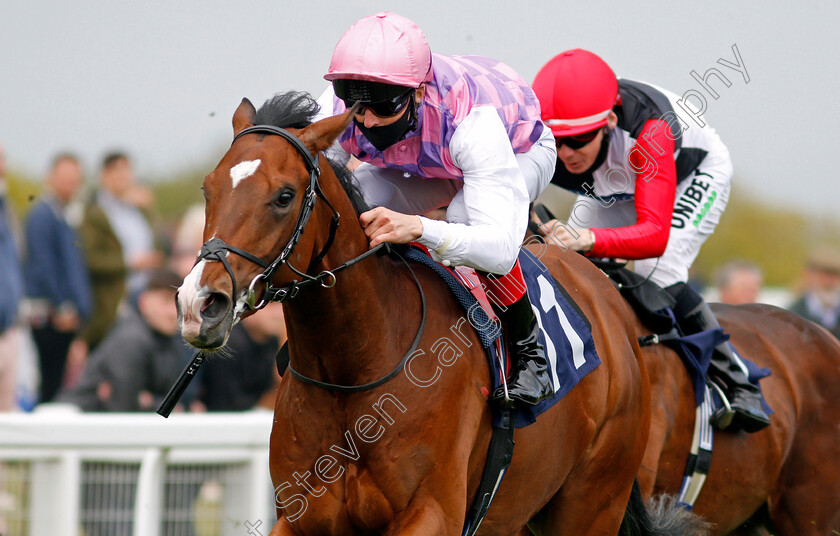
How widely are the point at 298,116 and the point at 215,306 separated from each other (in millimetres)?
725

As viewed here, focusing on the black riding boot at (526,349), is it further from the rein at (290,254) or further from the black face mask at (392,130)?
the black face mask at (392,130)

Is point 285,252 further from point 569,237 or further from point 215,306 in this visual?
point 569,237

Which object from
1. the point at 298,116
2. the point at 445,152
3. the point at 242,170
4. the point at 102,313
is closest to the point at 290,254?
the point at 242,170

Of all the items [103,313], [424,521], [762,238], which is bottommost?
[762,238]

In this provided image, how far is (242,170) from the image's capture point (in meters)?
2.67

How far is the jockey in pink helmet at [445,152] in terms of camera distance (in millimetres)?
3057

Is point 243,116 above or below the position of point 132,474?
above

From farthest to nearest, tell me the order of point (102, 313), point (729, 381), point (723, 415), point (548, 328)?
point (102, 313), point (729, 381), point (723, 415), point (548, 328)

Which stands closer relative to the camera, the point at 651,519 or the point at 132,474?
the point at 651,519

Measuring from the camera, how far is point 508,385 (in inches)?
132

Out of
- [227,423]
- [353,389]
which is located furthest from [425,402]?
[227,423]

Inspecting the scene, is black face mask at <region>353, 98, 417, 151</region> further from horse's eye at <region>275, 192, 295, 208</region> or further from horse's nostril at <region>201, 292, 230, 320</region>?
horse's nostril at <region>201, 292, 230, 320</region>

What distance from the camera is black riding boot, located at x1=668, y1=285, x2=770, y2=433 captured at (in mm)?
4723

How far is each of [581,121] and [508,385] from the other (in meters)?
1.42
